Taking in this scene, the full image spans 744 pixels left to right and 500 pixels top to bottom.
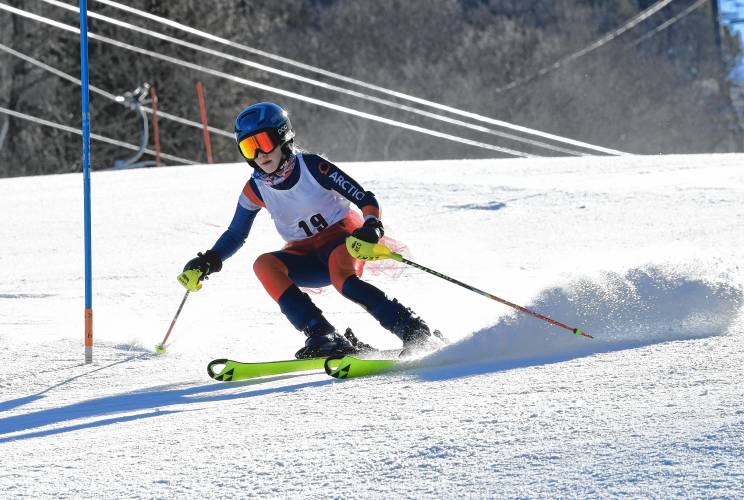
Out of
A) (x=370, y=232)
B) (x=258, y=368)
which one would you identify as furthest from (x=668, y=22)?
(x=258, y=368)

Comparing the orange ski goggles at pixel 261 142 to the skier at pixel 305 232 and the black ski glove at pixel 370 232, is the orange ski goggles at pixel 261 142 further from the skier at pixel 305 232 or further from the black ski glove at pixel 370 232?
the black ski glove at pixel 370 232

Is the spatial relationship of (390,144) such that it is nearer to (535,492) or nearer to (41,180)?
(41,180)

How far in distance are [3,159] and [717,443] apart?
3029cm

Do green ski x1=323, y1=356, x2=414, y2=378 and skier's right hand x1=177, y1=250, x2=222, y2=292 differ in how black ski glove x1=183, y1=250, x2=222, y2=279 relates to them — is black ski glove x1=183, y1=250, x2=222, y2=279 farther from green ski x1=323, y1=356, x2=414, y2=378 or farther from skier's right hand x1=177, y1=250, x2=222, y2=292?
green ski x1=323, y1=356, x2=414, y2=378

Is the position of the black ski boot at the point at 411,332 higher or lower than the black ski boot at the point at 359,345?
lower

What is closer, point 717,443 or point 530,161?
point 717,443

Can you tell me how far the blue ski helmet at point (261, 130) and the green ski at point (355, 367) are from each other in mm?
1005

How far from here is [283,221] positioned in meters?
5.35

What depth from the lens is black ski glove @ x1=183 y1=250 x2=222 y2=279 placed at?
5312 mm

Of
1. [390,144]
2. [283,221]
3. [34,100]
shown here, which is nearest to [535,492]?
[283,221]

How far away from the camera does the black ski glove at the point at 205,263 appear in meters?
5.31

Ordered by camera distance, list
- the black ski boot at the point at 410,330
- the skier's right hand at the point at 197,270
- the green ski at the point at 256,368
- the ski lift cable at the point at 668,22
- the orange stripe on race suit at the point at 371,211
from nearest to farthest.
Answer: the green ski at the point at 256,368 → the black ski boot at the point at 410,330 → the orange stripe on race suit at the point at 371,211 → the skier's right hand at the point at 197,270 → the ski lift cable at the point at 668,22

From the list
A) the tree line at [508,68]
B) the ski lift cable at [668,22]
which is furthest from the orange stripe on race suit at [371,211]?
the ski lift cable at [668,22]

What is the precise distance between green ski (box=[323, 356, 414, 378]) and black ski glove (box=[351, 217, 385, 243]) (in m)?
0.51
